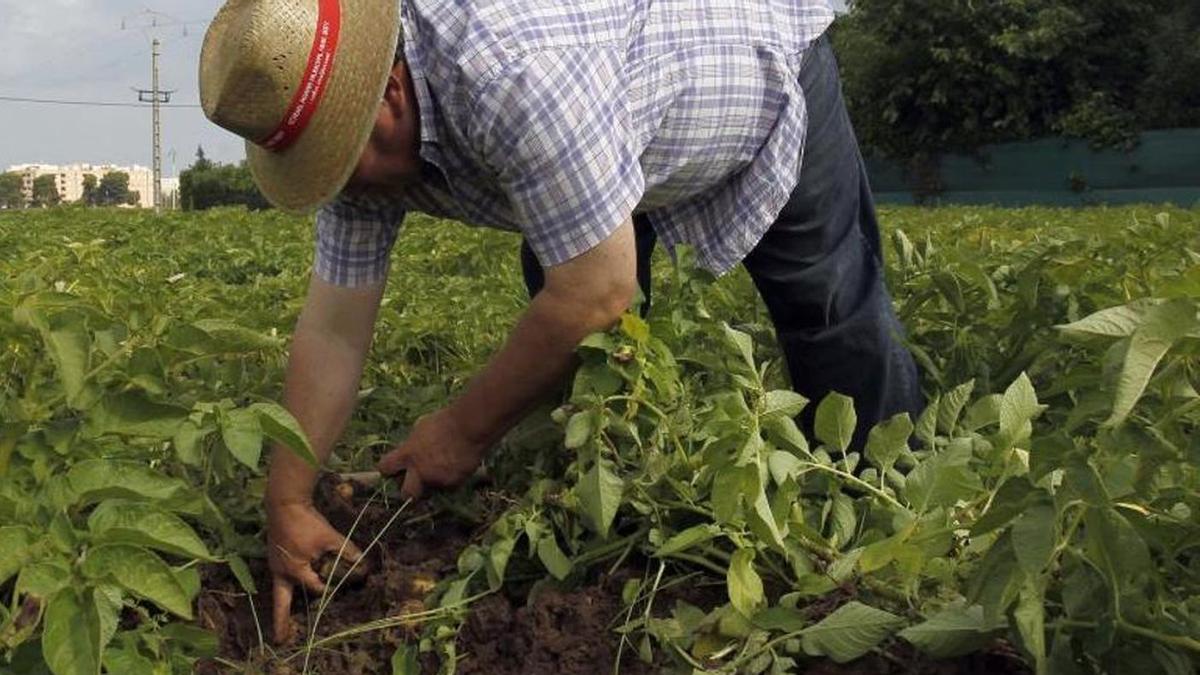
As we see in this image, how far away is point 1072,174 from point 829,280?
27.4 meters

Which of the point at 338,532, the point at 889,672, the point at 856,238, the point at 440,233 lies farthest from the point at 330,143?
the point at 440,233

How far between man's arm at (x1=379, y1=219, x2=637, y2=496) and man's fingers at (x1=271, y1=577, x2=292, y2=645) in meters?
0.33

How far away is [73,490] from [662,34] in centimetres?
123

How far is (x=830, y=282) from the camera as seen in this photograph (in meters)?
2.96

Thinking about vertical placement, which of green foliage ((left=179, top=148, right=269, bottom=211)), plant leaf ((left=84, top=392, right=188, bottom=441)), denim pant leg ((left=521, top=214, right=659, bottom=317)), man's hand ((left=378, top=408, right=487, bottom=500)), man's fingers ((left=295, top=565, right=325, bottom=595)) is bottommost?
green foliage ((left=179, top=148, right=269, bottom=211))

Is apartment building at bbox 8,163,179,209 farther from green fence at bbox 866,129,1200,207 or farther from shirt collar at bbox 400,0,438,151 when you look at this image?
shirt collar at bbox 400,0,438,151

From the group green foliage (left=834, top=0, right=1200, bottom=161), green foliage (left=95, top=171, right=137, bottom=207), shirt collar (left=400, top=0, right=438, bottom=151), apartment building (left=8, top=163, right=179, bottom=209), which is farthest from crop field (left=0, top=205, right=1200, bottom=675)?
apartment building (left=8, top=163, right=179, bottom=209)

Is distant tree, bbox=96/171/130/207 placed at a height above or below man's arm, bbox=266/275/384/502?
below

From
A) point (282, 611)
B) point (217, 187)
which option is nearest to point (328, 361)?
point (282, 611)

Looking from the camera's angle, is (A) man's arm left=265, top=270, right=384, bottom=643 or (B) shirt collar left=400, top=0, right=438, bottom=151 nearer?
(B) shirt collar left=400, top=0, right=438, bottom=151

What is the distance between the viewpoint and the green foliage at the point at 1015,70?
30844mm

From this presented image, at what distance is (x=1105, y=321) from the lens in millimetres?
1396

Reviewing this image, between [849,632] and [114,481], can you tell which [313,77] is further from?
[849,632]

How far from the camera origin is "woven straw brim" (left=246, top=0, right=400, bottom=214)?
81.6 inches
